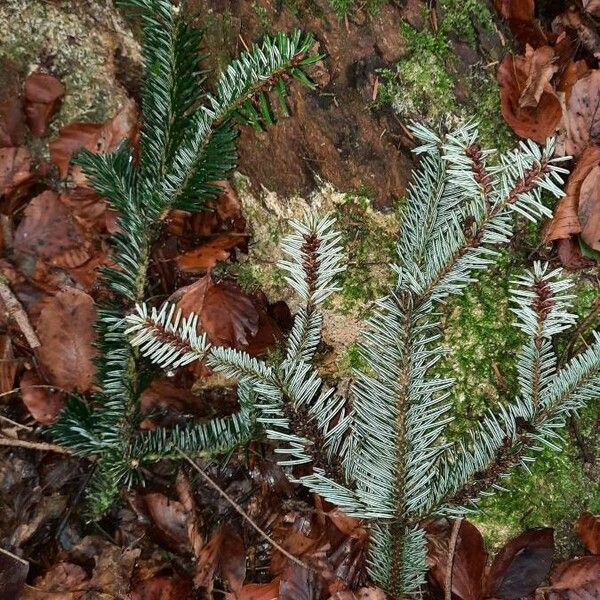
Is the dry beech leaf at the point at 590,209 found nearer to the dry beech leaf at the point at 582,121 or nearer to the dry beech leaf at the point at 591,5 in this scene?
the dry beech leaf at the point at 582,121

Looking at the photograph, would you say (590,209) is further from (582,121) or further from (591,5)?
(591,5)

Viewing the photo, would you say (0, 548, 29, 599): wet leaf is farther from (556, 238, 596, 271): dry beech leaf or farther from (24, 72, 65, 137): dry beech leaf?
(556, 238, 596, 271): dry beech leaf

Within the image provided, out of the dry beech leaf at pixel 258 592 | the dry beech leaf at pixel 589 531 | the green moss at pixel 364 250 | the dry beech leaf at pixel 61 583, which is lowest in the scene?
the dry beech leaf at pixel 61 583

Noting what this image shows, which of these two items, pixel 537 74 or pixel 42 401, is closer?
pixel 537 74

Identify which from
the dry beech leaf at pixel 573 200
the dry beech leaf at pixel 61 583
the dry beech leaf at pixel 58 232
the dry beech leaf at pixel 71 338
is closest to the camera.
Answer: the dry beech leaf at pixel 573 200

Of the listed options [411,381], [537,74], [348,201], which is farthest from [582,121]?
[411,381]

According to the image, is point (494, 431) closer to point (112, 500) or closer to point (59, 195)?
point (112, 500)

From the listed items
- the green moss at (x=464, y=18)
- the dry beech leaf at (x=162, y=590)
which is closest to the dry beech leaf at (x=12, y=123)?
the green moss at (x=464, y=18)
